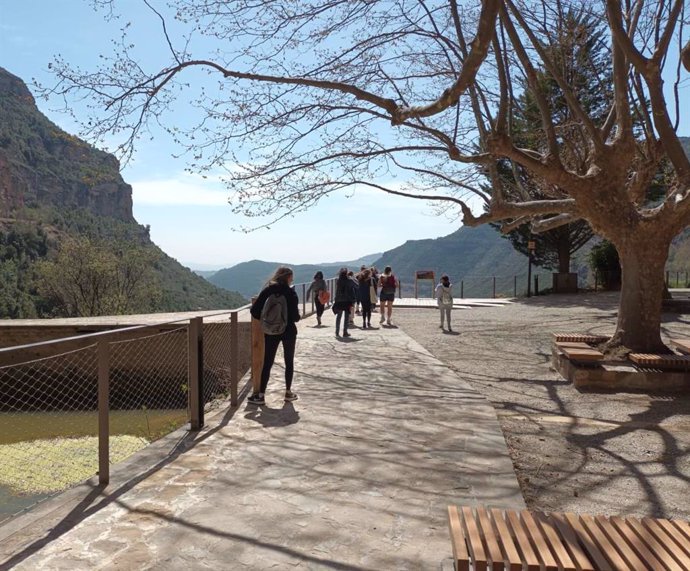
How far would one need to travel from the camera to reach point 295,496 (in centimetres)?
387

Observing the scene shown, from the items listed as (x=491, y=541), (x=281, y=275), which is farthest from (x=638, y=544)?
(x=281, y=275)

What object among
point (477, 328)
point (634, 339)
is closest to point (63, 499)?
point (634, 339)

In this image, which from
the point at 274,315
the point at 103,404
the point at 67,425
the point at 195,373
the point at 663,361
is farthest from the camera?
the point at 67,425

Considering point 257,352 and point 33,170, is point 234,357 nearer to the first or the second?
point 257,352

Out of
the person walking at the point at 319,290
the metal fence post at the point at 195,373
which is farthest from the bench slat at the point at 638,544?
the person walking at the point at 319,290

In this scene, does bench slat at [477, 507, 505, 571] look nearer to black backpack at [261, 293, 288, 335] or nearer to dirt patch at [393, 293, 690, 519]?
dirt patch at [393, 293, 690, 519]

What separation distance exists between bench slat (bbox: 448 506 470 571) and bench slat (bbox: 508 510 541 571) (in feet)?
0.73

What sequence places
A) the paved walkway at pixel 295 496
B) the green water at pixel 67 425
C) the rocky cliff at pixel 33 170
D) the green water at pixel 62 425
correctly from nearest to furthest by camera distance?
the paved walkway at pixel 295 496 → the green water at pixel 67 425 → the green water at pixel 62 425 → the rocky cliff at pixel 33 170

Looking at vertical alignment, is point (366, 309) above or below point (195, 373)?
above

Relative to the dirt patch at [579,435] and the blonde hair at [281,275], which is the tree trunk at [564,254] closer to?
the dirt patch at [579,435]

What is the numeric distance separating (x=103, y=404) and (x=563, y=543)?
3.05m

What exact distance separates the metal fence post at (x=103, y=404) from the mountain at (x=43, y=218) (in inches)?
1883

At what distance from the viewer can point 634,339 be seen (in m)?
8.77

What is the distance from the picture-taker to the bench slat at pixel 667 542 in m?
2.27
